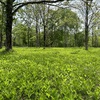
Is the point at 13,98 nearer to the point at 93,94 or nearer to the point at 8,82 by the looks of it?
the point at 8,82

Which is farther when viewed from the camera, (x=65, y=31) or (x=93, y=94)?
(x=65, y=31)

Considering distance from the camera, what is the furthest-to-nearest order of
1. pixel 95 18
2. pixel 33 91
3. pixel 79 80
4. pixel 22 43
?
pixel 22 43 < pixel 95 18 < pixel 79 80 < pixel 33 91

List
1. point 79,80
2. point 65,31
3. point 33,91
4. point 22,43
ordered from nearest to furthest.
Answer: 1. point 33,91
2. point 79,80
3. point 65,31
4. point 22,43

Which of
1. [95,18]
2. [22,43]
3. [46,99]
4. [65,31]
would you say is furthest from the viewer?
[22,43]

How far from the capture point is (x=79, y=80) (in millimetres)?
4895

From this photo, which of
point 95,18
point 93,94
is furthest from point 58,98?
point 95,18

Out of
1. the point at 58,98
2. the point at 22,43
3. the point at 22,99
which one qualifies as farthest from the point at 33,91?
the point at 22,43

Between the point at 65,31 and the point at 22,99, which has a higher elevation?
the point at 65,31

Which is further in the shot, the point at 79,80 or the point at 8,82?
the point at 79,80

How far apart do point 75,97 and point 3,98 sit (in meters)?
1.42

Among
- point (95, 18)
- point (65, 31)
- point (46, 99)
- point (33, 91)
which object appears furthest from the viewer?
point (65, 31)

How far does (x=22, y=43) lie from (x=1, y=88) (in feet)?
240

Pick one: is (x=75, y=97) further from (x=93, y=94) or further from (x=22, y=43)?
(x=22, y=43)

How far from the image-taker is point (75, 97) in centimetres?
365
